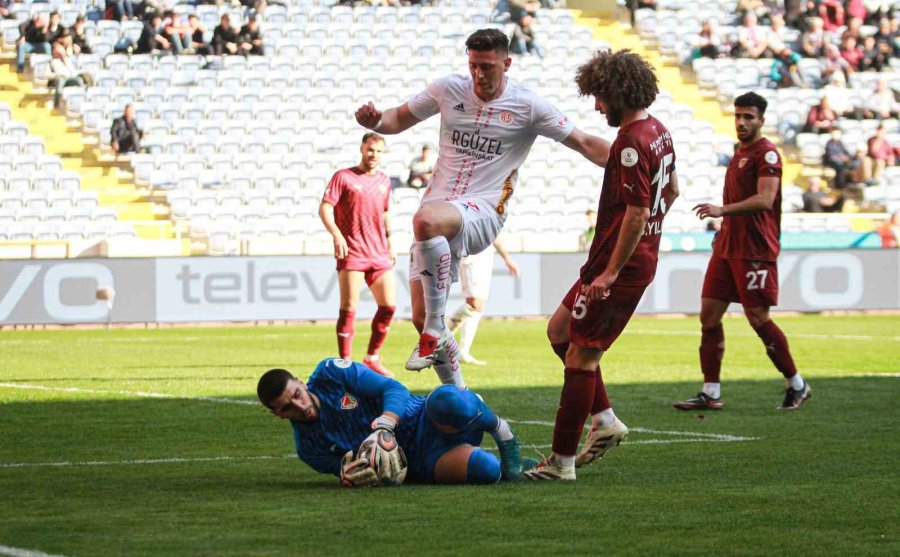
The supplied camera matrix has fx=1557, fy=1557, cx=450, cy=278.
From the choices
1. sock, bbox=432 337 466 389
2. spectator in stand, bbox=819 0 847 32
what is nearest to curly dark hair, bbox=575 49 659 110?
sock, bbox=432 337 466 389

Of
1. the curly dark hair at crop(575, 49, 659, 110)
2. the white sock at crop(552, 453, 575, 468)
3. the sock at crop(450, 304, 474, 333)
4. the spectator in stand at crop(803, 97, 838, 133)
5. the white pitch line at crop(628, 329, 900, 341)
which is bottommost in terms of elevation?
the white pitch line at crop(628, 329, 900, 341)

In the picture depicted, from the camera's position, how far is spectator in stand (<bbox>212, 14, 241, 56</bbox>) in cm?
3044

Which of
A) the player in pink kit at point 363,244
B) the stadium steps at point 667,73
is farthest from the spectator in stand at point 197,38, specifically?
the player in pink kit at point 363,244

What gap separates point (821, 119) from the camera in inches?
1266

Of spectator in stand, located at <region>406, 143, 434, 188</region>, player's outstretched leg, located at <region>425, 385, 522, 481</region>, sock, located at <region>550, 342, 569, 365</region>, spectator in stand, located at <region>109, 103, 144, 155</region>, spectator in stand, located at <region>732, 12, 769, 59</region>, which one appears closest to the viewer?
player's outstretched leg, located at <region>425, 385, 522, 481</region>

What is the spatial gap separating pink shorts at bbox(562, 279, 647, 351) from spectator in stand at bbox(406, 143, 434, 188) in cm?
1999

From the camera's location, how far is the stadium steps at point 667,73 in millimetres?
33594

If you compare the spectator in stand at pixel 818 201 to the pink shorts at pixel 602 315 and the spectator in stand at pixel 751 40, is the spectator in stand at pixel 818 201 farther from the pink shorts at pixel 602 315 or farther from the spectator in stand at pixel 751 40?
the pink shorts at pixel 602 315

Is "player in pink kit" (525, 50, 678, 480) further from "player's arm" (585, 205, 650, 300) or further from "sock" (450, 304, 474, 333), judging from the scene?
"sock" (450, 304, 474, 333)

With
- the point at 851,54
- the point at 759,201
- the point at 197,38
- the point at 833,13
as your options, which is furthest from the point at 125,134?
the point at 759,201

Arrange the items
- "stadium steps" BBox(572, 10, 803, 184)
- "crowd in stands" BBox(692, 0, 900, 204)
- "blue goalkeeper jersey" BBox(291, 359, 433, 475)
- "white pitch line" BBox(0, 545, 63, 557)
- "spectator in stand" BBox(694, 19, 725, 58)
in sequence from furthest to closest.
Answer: "spectator in stand" BBox(694, 19, 725, 58), "stadium steps" BBox(572, 10, 803, 184), "crowd in stands" BBox(692, 0, 900, 204), "blue goalkeeper jersey" BBox(291, 359, 433, 475), "white pitch line" BBox(0, 545, 63, 557)

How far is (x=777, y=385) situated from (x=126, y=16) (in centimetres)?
2067

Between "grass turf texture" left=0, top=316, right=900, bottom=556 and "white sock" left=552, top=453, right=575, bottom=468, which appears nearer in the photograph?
"grass turf texture" left=0, top=316, right=900, bottom=556

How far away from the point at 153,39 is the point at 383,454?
24.5 metres
